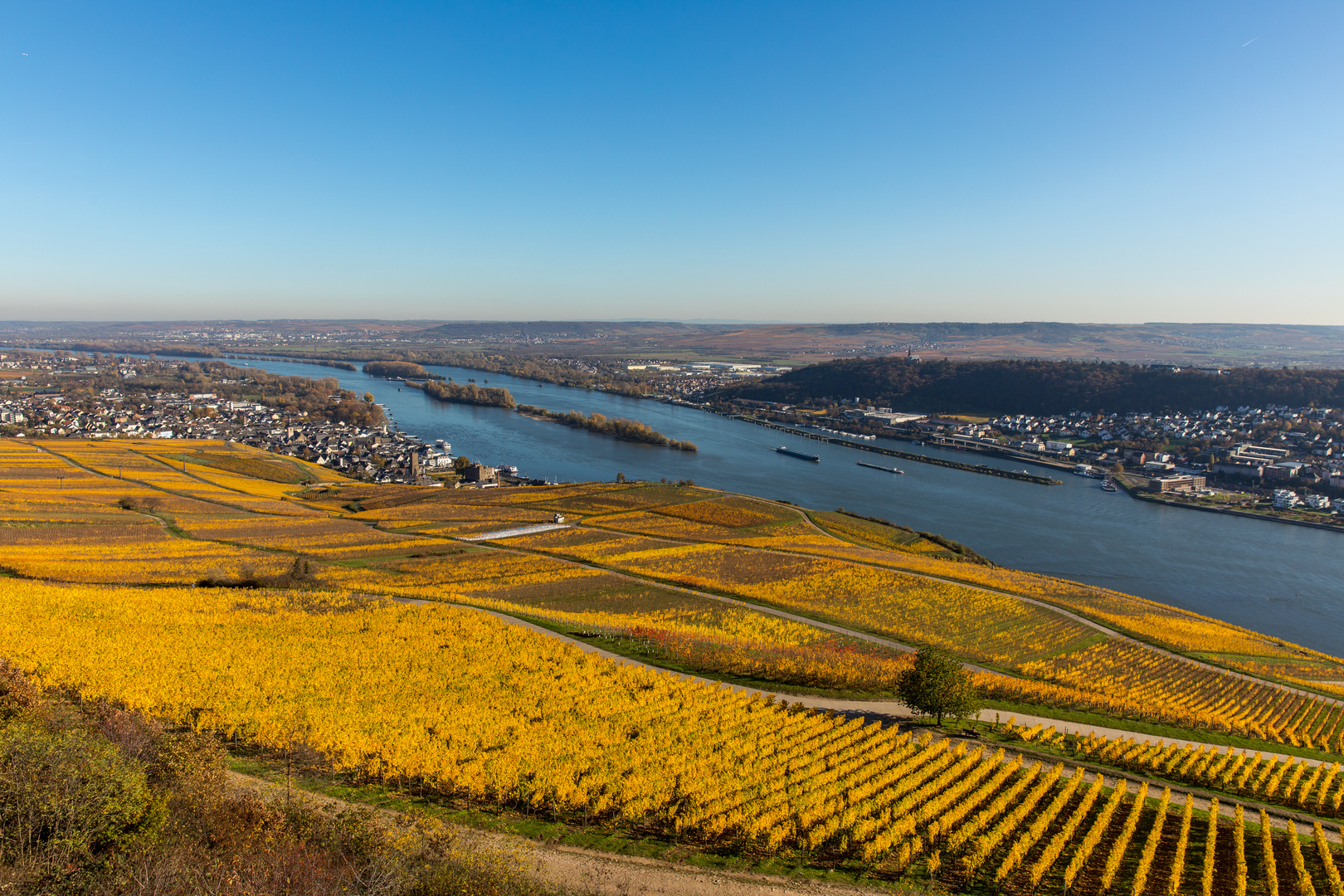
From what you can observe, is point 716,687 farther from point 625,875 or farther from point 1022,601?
point 1022,601

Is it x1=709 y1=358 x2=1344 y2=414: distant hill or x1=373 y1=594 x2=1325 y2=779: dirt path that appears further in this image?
x1=709 y1=358 x2=1344 y2=414: distant hill

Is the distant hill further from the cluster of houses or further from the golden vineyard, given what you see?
the golden vineyard

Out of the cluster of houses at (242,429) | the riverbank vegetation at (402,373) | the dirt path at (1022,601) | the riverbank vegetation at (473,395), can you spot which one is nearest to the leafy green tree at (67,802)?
the dirt path at (1022,601)

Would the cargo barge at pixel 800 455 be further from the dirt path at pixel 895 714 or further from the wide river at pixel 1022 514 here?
the dirt path at pixel 895 714

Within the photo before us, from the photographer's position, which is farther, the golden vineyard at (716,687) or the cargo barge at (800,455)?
the cargo barge at (800,455)

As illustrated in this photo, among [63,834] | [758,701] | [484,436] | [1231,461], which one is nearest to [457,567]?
[758,701]

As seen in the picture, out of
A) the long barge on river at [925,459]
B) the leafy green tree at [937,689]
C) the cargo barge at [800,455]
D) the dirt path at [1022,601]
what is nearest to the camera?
the leafy green tree at [937,689]

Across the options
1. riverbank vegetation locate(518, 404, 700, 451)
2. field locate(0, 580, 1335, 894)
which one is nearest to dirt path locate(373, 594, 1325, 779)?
field locate(0, 580, 1335, 894)
